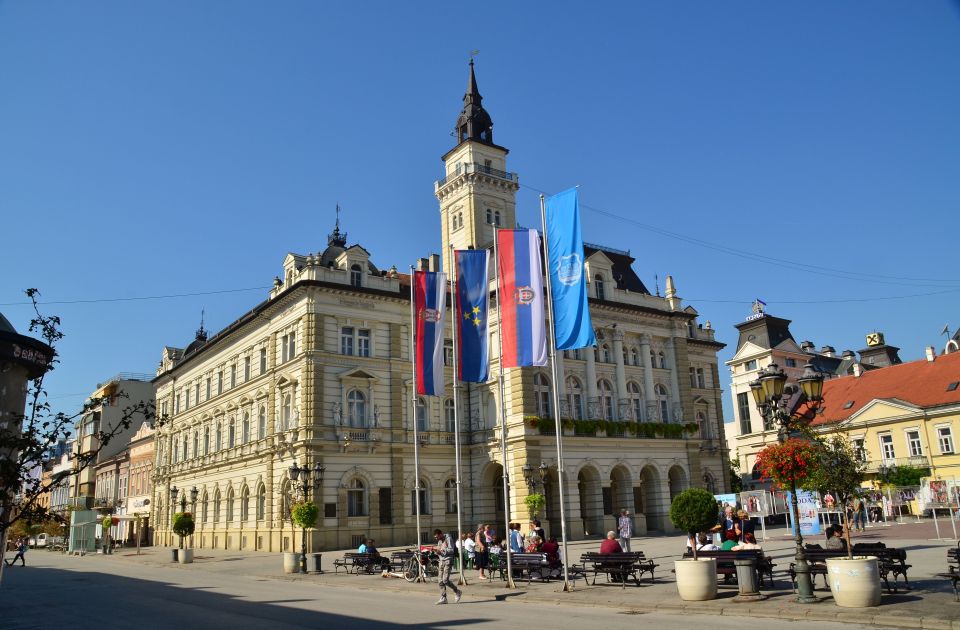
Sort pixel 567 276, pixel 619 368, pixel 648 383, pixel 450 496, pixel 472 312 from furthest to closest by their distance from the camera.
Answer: pixel 648 383
pixel 619 368
pixel 450 496
pixel 472 312
pixel 567 276

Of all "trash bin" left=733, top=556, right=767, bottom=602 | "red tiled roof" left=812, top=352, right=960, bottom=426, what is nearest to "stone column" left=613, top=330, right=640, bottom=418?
"red tiled roof" left=812, top=352, right=960, bottom=426

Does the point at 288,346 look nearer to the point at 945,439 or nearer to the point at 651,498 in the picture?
the point at 651,498

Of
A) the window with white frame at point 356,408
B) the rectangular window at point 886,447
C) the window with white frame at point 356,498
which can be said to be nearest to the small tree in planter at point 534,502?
the window with white frame at point 356,498

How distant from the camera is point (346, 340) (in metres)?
45.3

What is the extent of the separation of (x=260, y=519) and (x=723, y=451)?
118 ft

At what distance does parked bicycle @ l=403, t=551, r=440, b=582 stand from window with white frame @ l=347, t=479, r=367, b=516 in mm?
16384

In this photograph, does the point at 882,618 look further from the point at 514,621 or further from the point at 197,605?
the point at 197,605

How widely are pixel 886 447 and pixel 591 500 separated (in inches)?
1168

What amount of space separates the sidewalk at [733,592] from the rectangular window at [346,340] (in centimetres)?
1279

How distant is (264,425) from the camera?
158 feet

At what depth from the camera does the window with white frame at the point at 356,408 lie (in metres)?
44.4

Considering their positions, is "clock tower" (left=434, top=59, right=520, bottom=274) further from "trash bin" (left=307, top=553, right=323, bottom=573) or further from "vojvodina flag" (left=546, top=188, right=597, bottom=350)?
"vojvodina flag" (left=546, top=188, right=597, bottom=350)

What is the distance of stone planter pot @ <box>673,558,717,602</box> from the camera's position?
17609mm

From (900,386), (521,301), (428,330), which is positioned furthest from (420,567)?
(900,386)
